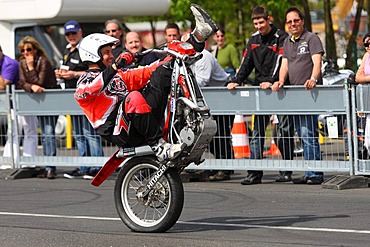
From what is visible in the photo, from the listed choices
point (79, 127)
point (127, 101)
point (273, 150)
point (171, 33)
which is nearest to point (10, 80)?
point (79, 127)

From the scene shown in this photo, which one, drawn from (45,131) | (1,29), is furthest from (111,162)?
(1,29)

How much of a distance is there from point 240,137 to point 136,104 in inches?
167

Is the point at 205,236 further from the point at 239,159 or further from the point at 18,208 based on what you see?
the point at 239,159

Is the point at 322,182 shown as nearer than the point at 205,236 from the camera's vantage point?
No

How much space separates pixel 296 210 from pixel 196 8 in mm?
2497

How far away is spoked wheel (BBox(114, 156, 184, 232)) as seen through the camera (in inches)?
356

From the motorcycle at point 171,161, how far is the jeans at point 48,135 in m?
5.63

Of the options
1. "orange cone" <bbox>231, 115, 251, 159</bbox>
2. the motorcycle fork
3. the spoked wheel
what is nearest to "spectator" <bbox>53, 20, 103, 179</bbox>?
"orange cone" <bbox>231, 115, 251, 159</bbox>

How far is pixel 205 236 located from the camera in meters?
9.02

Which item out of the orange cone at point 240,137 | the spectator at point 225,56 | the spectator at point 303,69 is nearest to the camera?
the spectator at point 303,69

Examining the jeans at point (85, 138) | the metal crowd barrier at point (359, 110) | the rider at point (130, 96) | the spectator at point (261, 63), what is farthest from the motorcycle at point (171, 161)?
the jeans at point (85, 138)

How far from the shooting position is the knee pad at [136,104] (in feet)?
30.4

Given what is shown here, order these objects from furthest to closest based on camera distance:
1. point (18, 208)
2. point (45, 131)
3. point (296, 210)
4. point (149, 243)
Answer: point (45, 131) → point (18, 208) → point (296, 210) → point (149, 243)

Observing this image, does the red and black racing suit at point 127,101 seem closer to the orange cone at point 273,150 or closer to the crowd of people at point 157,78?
the crowd of people at point 157,78
